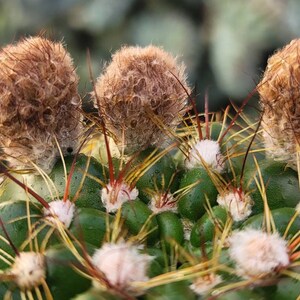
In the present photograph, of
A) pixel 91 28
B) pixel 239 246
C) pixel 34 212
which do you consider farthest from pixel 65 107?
pixel 91 28

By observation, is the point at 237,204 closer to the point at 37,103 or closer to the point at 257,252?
the point at 257,252

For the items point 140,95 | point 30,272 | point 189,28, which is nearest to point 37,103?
point 140,95

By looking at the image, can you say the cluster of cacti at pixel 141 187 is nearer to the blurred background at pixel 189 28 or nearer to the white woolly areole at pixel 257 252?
the white woolly areole at pixel 257 252

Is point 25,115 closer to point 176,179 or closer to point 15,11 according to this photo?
point 176,179

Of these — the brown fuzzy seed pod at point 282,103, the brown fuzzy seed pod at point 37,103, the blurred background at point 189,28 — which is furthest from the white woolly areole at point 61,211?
the blurred background at point 189,28

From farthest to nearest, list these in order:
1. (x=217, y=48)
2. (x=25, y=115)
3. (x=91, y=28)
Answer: (x=91, y=28) < (x=217, y=48) < (x=25, y=115)

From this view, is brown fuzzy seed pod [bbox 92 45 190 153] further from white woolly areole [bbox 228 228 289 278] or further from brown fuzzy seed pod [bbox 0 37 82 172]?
white woolly areole [bbox 228 228 289 278]
